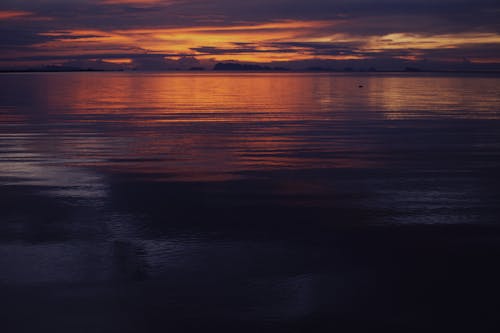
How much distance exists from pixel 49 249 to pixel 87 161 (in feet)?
22.4

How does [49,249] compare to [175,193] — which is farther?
[175,193]

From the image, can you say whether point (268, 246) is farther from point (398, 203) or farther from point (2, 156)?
point (2, 156)

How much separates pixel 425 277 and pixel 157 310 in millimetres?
2755

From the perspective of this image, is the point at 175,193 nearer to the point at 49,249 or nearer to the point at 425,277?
the point at 49,249

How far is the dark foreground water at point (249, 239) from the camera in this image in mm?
5430

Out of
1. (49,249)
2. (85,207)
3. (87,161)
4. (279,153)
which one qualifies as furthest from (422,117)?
(49,249)

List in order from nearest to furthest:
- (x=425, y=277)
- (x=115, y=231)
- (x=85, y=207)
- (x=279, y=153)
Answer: (x=425, y=277), (x=115, y=231), (x=85, y=207), (x=279, y=153)

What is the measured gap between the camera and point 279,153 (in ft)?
50.8

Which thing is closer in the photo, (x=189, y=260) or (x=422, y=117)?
(x=189, y=260)

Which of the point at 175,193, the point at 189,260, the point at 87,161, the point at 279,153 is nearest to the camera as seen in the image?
the point at 189,260

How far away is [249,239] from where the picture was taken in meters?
7.68

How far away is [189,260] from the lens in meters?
6.79

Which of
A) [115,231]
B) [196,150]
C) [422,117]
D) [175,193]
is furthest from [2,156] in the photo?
[422,117]

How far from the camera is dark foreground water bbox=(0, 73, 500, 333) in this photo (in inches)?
214
